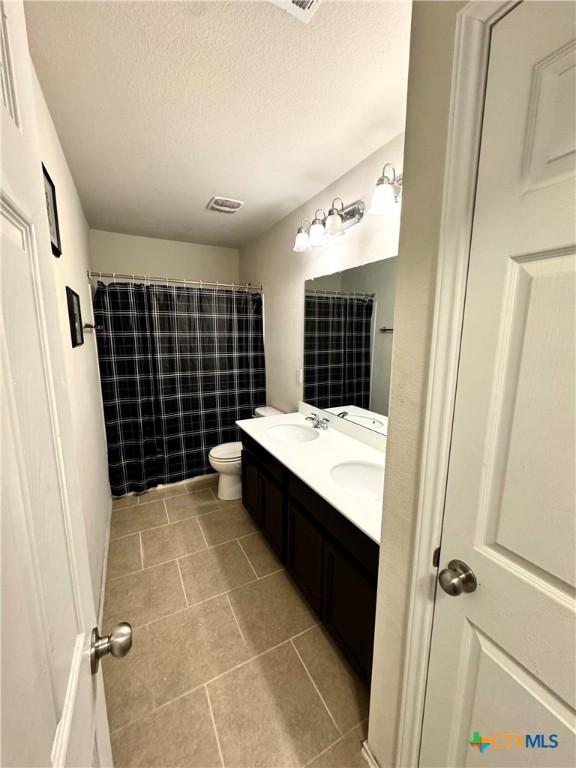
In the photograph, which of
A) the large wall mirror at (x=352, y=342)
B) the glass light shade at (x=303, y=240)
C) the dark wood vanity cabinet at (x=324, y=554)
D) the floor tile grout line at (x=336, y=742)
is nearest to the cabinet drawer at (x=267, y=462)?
the dark wood vanity cabinet at (x=324, y=554)

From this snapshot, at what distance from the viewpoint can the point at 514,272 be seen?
0.59 metres

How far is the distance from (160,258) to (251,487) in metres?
2.53

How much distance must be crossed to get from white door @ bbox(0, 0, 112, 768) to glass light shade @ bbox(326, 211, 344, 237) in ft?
5.09

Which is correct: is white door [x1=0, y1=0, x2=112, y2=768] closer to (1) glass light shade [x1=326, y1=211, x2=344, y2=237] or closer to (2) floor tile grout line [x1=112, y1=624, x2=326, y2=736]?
(2) floor tile grout line [x1=112, y1=624, x2=326, y2=736]

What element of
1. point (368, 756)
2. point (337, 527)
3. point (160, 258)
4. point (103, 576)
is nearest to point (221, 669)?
point (368, 756)

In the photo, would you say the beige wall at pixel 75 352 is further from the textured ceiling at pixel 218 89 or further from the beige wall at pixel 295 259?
the beige wall at pixel 295 259

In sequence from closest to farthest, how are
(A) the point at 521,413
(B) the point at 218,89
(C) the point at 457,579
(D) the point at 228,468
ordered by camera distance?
(A) the point at 521,413
(C) the point at 457,579
(B) the point at 218,89
(D) the point at 228,468

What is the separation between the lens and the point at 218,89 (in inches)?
49.3

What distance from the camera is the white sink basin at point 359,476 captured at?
5.25 ft

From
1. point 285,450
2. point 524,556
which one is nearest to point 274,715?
point 285,450

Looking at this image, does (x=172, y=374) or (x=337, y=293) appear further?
(x=172, y=374)

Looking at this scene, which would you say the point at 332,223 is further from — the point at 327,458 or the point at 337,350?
the point at 327,458

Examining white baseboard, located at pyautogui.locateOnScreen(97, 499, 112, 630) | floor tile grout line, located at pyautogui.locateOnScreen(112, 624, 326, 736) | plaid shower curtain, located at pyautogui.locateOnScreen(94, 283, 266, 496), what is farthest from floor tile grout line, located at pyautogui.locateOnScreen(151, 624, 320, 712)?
plaid shower curtain, located at pyautogui.locateOnScreen(94, 283, 266, 496)

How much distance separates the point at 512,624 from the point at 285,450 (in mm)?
1274
